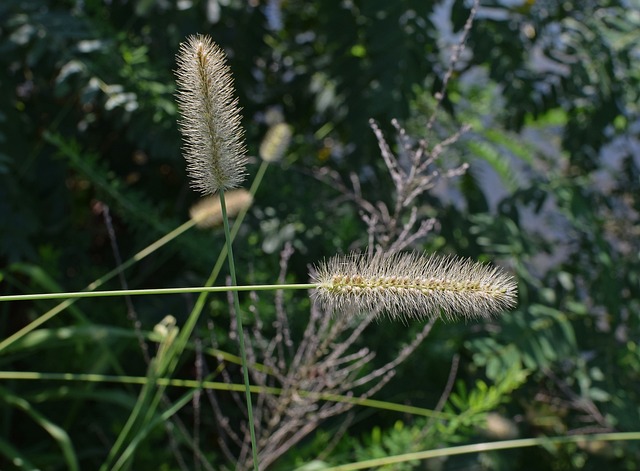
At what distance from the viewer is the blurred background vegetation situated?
77.9 inches

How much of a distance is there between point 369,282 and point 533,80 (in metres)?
1.66

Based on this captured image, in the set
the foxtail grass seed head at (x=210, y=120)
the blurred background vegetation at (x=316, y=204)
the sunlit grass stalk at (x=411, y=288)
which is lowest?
the blurred background vegetation at (x=316, y=204)

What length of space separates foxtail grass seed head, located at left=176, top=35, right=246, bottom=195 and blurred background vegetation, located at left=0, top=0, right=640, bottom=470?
1057mm

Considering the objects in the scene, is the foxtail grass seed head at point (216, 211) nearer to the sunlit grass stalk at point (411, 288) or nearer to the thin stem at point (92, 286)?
the thin stem at point (92, 286)

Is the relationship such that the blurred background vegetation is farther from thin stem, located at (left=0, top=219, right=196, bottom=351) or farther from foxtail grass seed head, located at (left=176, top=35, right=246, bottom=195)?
foxtail grass seed head, located at (left=176, top=35, right=246, bottom=195)

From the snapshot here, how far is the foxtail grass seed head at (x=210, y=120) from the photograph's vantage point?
82 centimetres

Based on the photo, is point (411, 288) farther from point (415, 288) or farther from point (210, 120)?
point (210, 120)

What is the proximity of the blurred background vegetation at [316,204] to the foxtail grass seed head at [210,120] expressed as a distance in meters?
1.06

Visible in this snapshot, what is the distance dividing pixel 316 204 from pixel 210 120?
1.36 meters

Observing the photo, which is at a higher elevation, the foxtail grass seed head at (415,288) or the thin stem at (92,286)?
the foxtail grass seed head at (415,288)

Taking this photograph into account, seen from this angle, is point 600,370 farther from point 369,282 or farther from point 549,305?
point 369,282

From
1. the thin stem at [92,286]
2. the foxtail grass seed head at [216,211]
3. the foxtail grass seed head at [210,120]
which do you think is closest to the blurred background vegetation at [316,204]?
the thin stem at [92,286]

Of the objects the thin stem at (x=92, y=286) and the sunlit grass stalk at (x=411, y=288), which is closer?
the sunlit grass stalk at (x=411, y=288)

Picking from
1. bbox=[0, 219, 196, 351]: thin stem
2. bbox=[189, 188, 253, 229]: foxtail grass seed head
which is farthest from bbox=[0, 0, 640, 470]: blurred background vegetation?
bbox=[189, 188, 253, 229]: foxtail grass seed head
